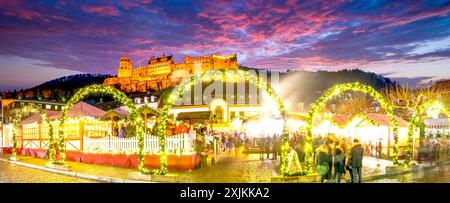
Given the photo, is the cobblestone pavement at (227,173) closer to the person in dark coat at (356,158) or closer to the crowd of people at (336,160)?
the person in dark coat at (356,158)

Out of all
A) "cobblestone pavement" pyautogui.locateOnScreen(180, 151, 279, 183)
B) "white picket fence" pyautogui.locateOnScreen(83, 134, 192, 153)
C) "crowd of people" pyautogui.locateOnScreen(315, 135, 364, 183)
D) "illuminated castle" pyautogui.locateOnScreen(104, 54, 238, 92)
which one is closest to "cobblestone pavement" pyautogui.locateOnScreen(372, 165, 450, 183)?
"crowd of people" pyautogui.locateOnScreen(315, 135, 364, 183)

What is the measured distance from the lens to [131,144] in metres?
19.0

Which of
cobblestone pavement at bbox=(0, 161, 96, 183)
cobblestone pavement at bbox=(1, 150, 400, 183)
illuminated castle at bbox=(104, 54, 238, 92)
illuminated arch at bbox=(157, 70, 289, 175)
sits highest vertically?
illuminated castle at bbox=(104, 54, 238, 92)

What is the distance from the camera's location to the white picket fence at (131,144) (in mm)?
17094

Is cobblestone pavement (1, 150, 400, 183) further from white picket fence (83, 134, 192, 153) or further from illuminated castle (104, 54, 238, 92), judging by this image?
illuminated castle (104, 54, 238, 92)

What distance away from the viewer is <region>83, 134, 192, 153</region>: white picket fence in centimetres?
1709

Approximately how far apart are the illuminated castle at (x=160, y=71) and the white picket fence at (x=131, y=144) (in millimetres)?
107298

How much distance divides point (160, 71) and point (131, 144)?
5248 inches

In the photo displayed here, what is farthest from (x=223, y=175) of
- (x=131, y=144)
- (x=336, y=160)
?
(x=131, y=144)

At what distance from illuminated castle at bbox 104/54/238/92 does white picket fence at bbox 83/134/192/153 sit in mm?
107298

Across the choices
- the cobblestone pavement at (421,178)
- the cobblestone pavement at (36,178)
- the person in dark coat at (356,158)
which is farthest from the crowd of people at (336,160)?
the cobblestone pavement at (36,178)
